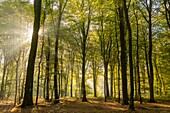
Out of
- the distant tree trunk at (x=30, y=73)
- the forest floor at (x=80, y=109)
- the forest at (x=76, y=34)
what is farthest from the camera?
the forest at (x=76, y=34)

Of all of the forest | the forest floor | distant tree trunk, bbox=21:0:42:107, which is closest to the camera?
the forest floor

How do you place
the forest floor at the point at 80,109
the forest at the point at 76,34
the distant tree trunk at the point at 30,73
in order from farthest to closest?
the forest at the point at 76,34
the distant tree trunk at the point at 30,73
the forest floor at the point at 80,109

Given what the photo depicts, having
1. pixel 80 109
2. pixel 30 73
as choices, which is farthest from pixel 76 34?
pixel 80 109

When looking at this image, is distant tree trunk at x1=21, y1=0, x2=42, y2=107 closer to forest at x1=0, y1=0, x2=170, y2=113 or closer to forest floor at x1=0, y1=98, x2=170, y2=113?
forest at x1=0, y1=0, x2=170, y2=113

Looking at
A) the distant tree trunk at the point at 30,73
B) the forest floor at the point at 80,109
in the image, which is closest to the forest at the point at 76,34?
the distant tree trunk at the point at 30,73

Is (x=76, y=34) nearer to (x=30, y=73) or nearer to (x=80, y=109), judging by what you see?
(x=30, y=73)

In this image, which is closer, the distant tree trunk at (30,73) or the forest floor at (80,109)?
the forest floor at (80,109)

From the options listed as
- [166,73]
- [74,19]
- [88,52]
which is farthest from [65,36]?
[166,73]

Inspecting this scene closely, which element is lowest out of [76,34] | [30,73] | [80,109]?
[80,109]

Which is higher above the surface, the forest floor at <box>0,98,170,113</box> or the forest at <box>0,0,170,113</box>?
the forest at <box>0,0,170,113</box>

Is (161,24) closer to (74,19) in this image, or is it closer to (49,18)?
(74,19)

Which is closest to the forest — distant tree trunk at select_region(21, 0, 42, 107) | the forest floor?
distant tree trunk at select_region(21, 0, 42, 107)

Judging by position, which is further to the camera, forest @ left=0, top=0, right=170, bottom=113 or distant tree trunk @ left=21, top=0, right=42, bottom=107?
forest @ left=0, top=0, right=170, bottom=113

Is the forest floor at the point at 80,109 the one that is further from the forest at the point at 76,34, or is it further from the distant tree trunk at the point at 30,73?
→ the distant tree trunk at the point at 30,73
